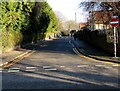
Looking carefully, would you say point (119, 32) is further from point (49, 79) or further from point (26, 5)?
point (26, 5)

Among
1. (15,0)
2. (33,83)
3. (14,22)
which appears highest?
(15,0)

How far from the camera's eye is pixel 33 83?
19.9 feet

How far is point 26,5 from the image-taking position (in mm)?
24203

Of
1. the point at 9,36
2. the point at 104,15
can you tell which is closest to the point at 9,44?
the point at 9,36

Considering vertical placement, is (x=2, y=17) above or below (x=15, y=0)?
below

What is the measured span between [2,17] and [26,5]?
24.3 feet

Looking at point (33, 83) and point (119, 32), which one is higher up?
point (119, 32)

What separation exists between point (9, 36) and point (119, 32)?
11.2 meters

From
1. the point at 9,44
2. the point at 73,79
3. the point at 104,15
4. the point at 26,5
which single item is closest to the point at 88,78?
the point at 73,79

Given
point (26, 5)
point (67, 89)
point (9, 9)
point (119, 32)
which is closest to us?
point (67, 89)

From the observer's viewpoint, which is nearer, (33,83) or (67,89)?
(67,89)

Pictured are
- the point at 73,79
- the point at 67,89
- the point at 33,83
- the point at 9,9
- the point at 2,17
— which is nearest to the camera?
the point at 67,89

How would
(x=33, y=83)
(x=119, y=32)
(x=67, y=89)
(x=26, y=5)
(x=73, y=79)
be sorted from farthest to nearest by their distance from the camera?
(x=26, y=5), (x=119, y=32), (x=73, y=79), (x=33, y=83), (x=67, y=89)

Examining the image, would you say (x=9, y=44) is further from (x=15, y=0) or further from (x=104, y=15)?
(x=104, y=15)
